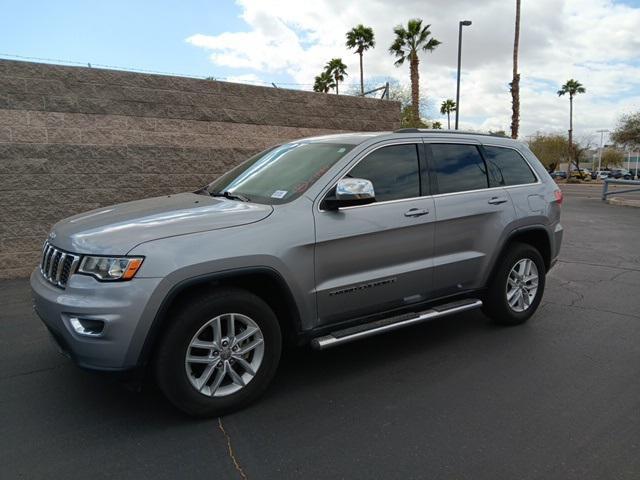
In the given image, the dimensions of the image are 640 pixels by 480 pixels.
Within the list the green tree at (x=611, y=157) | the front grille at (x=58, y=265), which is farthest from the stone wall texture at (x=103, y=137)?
the green tree at (x=611, y=157)

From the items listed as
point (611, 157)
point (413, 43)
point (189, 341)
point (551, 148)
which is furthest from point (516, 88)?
point (611, 157)

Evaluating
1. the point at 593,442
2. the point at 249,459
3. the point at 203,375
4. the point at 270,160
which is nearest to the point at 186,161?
the point at 270,160

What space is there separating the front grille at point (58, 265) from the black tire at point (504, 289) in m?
3.61

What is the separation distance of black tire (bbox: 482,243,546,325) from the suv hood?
2.48m

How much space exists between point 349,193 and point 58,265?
1985mm

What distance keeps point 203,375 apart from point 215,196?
5.16 ft

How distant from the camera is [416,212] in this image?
13.3ft

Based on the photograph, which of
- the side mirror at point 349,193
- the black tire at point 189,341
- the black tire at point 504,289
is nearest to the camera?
the black tire at point 189,341

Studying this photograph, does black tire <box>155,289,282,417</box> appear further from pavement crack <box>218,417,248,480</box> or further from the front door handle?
the front door handle

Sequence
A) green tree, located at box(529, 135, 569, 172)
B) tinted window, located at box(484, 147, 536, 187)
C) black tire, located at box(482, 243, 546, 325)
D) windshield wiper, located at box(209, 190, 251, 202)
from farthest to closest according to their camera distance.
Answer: green tree, located at box(529, 135, 569, 172) → tinted window, located at box(484, 147, 536, 187) → black tire, located at box(482, 243, 546, 325) → windshield wiper, located at box(209, 190, 251, 202)

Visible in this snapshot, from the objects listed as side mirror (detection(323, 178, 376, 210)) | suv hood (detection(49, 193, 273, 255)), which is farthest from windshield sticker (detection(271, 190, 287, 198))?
side mirror (detection(323, 178, 376, 210))

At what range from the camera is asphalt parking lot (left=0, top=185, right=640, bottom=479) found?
276 centimetres

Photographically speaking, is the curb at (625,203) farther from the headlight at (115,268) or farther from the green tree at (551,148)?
the green tree at (551,148)

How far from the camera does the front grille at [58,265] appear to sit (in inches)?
121
